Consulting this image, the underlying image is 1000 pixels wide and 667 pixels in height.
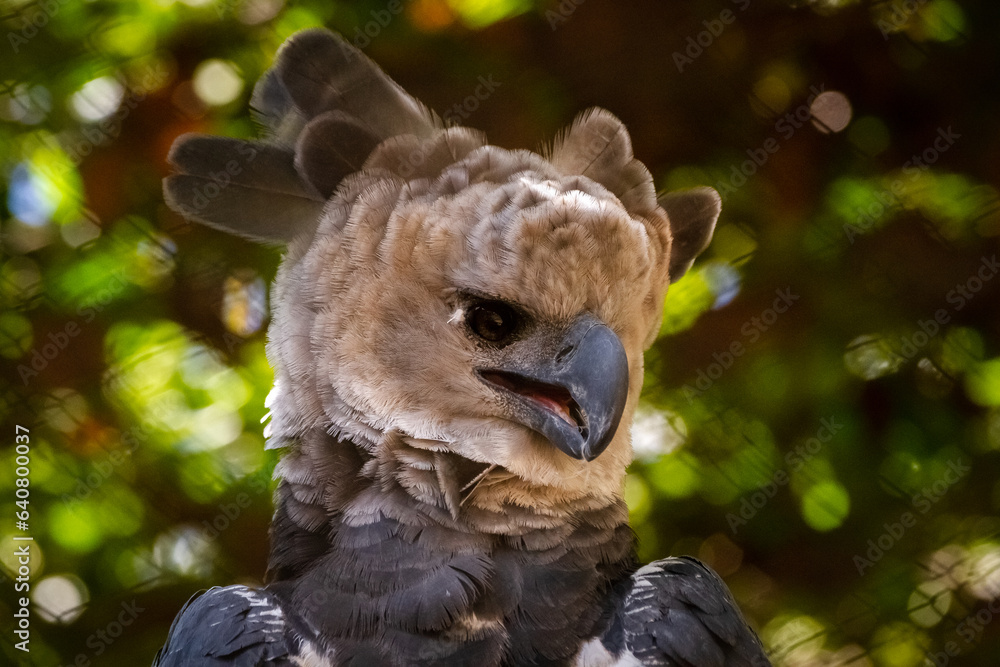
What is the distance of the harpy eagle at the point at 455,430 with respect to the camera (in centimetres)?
109

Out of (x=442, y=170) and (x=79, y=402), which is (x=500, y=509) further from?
(x=79, y=402)

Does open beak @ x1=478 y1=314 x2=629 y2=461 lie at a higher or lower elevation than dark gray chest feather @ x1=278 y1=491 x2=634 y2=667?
higher

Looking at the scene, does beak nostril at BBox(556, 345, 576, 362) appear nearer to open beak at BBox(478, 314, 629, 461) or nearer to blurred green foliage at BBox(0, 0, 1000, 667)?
open beak at BBox(478, 314, 629, 461)

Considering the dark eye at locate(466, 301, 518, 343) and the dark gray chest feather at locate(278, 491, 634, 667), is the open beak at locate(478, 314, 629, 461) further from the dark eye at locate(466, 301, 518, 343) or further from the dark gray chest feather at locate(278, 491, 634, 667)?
the dark gray chest feather at locate(278, 491, 634, 667)

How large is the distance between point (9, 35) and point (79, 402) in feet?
2.82

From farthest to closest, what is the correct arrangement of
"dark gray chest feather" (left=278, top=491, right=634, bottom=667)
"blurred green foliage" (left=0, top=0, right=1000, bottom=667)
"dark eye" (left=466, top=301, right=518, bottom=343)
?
"blurred green foliage" (left=0, top=0, right=1000, bottom=667) < "dark eye" (left=466, top=301, right=518, bottom=343) < "dark gray chest feather" (left=278, top=491, right=634, bottom=667)

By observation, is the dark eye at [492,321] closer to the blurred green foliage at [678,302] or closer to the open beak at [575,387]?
the open beak at [575,387]

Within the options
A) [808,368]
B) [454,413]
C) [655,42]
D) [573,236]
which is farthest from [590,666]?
[655,42]

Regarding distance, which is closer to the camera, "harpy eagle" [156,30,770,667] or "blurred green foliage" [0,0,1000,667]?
"harpy eagle" [156,30,770,667]

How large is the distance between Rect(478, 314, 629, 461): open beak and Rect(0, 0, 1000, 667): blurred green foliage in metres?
0.91

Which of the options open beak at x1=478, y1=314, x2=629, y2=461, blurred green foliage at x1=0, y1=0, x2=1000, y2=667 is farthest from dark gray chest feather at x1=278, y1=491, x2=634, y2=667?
blurred green foliage at x1=0, y1=0, x2=1000, y2=667

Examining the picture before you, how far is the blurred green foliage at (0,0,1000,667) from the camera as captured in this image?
1909 millimetres

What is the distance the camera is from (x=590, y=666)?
109 cm

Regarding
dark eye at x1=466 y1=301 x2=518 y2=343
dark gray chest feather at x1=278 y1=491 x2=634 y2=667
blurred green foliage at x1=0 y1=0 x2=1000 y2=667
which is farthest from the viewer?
blurred green foliage at x1=0 y1=0 x2=1000 y2=667
